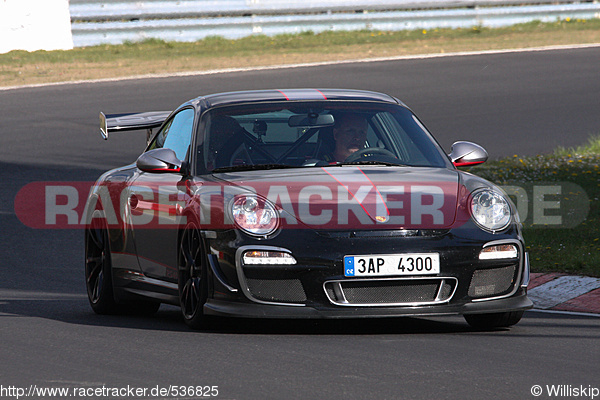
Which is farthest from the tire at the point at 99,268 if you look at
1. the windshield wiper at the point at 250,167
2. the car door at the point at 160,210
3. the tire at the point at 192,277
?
the windshield wiper at the point at 250,167

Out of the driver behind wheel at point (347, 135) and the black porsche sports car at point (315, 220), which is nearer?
the black porsche sports car at point (315, 220)

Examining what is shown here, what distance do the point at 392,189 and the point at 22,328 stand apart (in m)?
2.37

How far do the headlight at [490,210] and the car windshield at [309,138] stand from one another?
79cm

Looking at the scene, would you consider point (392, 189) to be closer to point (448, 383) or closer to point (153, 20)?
point (448, 383)

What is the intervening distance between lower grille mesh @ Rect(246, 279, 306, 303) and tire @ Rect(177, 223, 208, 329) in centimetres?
34

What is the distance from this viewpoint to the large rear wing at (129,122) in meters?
9.17

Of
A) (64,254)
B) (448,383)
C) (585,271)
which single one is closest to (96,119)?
(64,254)

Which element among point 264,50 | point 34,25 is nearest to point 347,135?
point 34,25

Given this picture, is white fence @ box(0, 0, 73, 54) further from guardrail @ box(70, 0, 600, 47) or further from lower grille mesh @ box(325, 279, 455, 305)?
lower grille mesh @ box(325, 279, 455, 305)

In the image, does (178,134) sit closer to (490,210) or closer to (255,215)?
(255,215)

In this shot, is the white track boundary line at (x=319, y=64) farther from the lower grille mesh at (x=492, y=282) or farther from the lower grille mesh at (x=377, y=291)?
the lower grille mesh at (x=492, y=282)

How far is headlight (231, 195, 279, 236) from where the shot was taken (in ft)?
21.9

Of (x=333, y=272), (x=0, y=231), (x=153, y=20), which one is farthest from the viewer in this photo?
(x=153, y=20)

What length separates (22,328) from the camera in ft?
24.1
